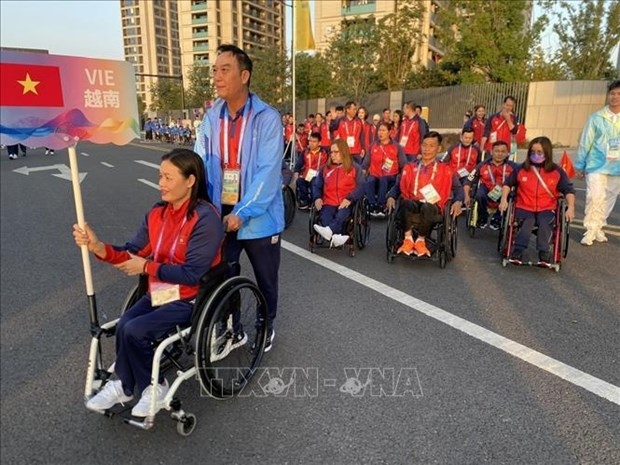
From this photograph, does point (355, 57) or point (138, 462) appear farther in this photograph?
point (355, 57)

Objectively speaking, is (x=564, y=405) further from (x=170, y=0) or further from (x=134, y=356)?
(x=170, y=0)

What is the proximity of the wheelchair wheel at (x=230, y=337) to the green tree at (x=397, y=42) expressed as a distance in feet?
88.1

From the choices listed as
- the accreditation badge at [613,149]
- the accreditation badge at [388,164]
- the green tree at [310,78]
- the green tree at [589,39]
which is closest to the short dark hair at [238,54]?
the accreditation badge at [613,149]

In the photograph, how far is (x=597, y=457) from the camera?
220 centimetres

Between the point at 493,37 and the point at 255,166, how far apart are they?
25.3 meters

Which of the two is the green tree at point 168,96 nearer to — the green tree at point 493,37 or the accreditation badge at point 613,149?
the green tree at point 493,37

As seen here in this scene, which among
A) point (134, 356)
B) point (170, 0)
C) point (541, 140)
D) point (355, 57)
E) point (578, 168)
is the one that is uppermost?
point (170, 0)

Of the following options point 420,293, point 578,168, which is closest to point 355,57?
point 578,168

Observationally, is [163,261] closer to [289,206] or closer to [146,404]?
[146,404]

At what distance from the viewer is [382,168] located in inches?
290

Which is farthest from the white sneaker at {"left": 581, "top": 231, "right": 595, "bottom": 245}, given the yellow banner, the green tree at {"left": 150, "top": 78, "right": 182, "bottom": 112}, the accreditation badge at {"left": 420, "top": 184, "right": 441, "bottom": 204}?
the green tree at {"left": 150, "top": 78, "right": 182, "bottom": 112}

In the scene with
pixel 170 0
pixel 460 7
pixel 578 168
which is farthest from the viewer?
pixel 170 0

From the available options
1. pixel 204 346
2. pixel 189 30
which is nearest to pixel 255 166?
pixel 204 346

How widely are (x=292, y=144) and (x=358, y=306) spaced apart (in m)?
9.75
